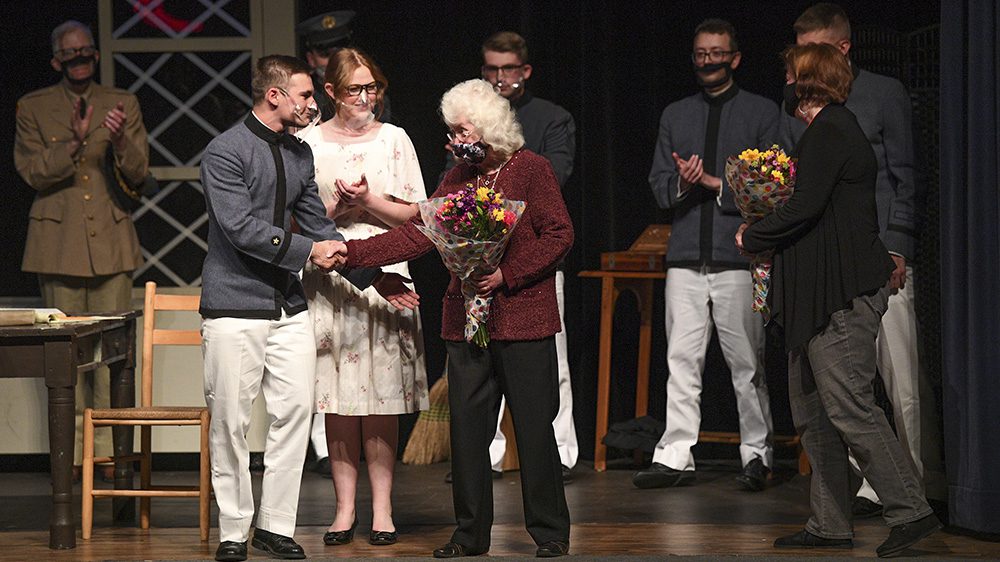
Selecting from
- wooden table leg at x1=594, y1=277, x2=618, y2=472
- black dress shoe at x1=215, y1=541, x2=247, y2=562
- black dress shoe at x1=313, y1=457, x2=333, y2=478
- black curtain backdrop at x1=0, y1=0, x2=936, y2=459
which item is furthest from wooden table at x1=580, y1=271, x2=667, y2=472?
black dress shoe at x1=215, y1=541, x2=247, y2=562

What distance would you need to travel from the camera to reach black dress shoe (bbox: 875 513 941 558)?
4.46 m

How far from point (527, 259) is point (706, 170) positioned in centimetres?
182

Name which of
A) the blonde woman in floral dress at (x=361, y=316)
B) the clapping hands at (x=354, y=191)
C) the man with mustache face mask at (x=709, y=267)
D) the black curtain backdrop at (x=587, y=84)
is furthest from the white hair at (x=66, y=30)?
the man with mustache face mask at (x=709, y=267)

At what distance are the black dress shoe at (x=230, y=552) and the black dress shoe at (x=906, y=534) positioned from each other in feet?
6.76

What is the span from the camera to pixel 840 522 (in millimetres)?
4695

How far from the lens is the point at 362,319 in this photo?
191 inches

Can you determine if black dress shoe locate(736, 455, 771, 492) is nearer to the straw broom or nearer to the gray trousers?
the gray trousers

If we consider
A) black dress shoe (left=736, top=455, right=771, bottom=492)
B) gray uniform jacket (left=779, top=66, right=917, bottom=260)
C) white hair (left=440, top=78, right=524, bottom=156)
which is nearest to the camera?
white hair (left=440, top=78, right=524, bottom=156)

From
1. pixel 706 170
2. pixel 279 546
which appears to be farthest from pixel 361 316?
pixel 706 170

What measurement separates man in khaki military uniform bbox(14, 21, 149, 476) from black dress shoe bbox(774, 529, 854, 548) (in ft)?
10.6

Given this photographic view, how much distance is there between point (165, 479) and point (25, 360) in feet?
5.91

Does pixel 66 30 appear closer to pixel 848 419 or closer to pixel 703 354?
pixel 703 354

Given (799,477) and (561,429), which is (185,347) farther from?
(799,477)

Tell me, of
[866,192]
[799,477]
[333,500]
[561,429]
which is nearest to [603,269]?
[561,429]
